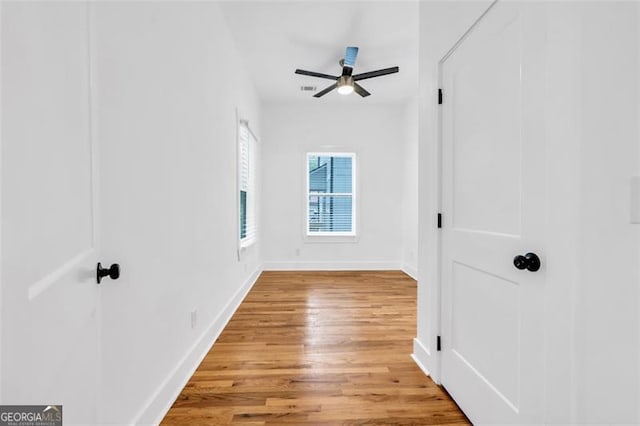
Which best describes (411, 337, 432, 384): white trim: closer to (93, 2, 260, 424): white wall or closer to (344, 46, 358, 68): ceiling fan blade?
(93, 2, 260, 424): white wall

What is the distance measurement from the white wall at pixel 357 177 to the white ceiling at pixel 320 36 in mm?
903

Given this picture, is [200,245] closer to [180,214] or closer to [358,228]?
[180,214]

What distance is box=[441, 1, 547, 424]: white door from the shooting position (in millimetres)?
1114

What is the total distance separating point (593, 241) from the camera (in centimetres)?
91

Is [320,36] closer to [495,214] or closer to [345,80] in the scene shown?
[345,80]

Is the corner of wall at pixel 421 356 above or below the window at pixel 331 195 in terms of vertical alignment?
below

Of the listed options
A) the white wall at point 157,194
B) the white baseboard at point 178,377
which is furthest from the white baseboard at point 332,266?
the white wall at point 157,194

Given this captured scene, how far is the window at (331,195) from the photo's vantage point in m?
Answer: 5.43

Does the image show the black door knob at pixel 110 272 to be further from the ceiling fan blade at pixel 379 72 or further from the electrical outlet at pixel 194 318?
the ceiling fan blade at pixel 379 72

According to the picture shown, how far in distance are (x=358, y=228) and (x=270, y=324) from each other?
9.48 ft

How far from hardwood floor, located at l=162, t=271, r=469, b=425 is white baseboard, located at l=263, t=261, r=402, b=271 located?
1824 mm

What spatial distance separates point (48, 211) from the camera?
716 millimetres

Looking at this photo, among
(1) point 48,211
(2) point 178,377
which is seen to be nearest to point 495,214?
(1) point 48,211

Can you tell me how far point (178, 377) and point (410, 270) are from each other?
3.89 m
